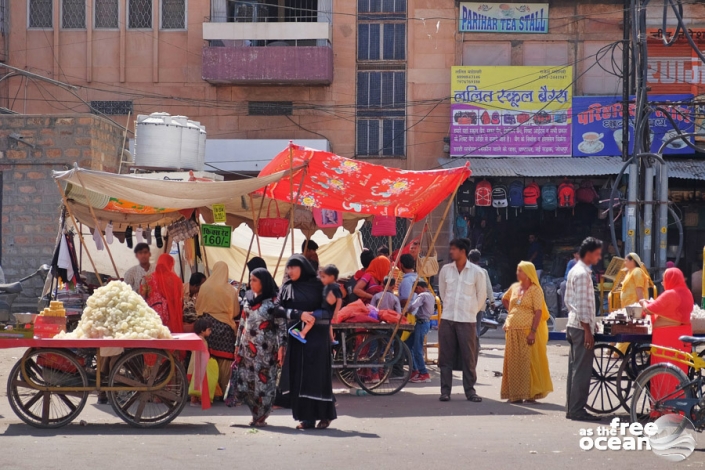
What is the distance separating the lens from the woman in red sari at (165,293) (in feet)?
32.4

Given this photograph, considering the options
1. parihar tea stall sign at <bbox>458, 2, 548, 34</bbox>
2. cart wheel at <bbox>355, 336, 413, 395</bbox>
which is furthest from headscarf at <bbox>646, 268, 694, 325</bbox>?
parihar tea stall sign at <bbox>458, 2, 548, 34</bbox>

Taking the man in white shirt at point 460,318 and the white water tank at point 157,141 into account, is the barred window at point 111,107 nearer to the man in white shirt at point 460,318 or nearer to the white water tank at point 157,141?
the white water tank at point 157,141

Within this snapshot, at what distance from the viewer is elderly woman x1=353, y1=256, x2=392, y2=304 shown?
1161cm

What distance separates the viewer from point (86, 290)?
11367mm

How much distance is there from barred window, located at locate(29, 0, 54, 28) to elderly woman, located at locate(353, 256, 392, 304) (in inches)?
696

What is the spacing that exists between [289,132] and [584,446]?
1927cm

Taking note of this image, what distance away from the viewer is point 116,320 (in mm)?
8102

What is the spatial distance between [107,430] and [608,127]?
730 inches

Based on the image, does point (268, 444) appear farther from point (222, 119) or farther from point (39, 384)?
point (222, 119)

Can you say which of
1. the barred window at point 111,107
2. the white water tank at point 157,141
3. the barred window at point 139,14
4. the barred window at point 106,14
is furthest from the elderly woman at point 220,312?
the barred window at point 106,14

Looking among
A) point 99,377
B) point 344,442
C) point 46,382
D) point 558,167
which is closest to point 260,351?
point 344,442

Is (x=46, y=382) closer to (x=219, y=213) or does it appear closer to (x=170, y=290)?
(x=170, y=290)

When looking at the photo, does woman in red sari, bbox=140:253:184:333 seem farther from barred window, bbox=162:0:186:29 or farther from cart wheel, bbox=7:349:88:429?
barred window, bbox=162:0:186:29

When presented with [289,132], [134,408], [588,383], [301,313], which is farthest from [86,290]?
[289,132]
